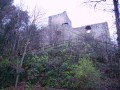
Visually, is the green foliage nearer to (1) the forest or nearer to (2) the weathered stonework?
(1) the forest

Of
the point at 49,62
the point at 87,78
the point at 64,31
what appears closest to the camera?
the point at 87,78

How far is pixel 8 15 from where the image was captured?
2536cm

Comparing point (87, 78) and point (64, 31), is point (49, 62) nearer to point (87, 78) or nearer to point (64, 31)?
point (87, 78)

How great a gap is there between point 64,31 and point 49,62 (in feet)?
39.4

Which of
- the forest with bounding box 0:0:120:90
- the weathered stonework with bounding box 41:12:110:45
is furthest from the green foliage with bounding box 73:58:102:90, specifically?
the weathered stonework with bounding box 41:12:110:45

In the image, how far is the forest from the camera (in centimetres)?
1599

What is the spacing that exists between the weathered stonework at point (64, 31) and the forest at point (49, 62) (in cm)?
263

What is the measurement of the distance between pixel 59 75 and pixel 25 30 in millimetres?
8097

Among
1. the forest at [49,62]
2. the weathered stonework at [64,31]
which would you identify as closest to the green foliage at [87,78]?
the forest at [49,62]

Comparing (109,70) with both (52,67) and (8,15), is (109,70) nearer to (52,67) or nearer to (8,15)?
(52,67)

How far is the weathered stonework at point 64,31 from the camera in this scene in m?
29.2

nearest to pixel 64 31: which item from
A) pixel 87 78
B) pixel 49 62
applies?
pixel 49 62

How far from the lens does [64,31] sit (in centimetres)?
3216

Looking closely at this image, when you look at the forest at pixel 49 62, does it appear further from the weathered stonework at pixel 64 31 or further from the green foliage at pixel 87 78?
the weathered stonework at pixel 64 31
